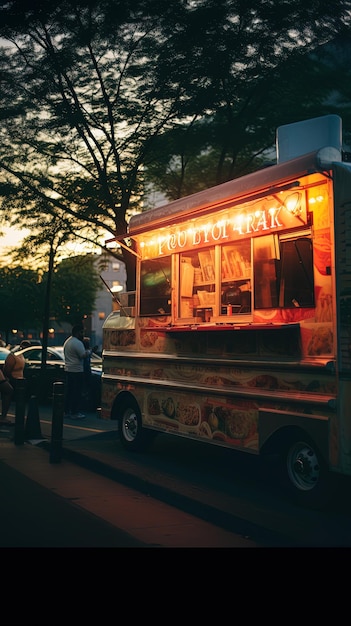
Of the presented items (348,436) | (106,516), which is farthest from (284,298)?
(106,516)

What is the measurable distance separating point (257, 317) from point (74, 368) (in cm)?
785

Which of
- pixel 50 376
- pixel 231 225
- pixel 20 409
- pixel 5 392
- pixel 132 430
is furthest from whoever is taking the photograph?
pixel 50 376

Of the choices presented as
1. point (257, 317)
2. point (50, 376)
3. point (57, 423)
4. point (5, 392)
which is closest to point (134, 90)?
point (5, 392)

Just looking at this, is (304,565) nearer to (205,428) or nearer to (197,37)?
(205,428)

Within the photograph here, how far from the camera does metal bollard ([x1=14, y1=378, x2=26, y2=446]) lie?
39.6 feet

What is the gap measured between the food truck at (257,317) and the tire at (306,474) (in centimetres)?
1

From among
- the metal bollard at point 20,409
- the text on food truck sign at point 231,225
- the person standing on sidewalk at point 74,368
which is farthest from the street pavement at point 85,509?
the person standing on sidewalk at point 74,368

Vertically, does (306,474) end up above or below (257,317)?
below

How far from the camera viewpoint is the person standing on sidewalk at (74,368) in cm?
1566

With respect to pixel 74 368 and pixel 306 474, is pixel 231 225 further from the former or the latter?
pixel 74 368

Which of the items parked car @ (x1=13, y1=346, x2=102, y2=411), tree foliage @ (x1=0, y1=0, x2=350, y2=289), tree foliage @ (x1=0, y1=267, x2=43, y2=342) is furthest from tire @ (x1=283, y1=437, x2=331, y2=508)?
tree foliage @ (x1=0, y1=267, x2=43, y2=342)

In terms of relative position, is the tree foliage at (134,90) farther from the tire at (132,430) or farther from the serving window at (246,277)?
the serving window at (246,277)

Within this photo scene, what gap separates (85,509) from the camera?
7648 mm

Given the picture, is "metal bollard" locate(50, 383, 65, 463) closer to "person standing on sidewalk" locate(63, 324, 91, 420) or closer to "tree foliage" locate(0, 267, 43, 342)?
"person standing on sidewalk" locate(63, 324, 91, 420)
